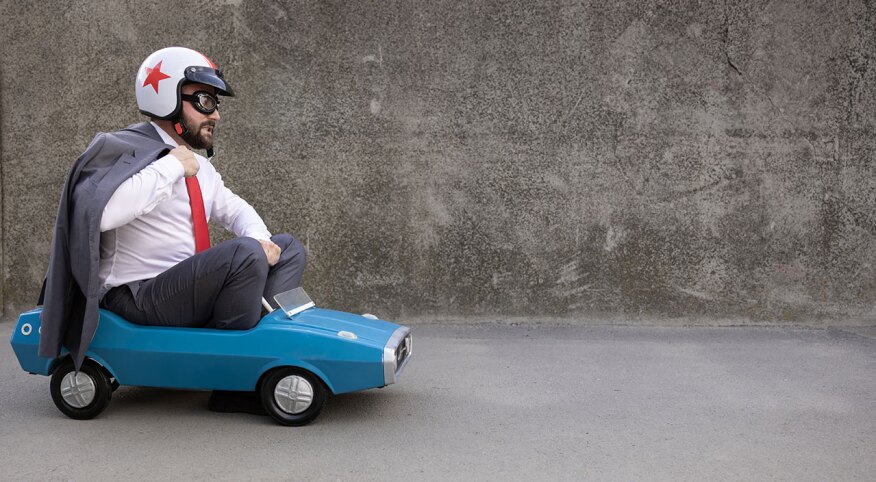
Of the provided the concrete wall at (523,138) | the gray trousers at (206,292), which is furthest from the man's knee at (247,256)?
the concrete wall at (523,138)

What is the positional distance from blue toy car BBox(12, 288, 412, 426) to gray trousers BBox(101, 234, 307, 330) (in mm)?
42

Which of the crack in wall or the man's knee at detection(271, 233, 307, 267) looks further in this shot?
the crack in wall

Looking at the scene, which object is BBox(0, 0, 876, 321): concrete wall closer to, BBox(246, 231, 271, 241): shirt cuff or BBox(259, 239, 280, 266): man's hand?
BBox(246, 231, 271, 241): shirt cuff

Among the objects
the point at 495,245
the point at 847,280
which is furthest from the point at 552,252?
the point at 847,280

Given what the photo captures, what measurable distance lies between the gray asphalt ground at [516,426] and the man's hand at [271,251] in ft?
1.75

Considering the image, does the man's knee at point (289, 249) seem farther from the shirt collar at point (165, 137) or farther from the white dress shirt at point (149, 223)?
the shirt collar at point (165, 137)

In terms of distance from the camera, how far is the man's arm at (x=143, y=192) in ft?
7.79

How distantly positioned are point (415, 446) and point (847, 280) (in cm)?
287

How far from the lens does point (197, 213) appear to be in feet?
8.77

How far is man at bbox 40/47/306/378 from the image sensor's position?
238 cm

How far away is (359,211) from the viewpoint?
4062 millimetres

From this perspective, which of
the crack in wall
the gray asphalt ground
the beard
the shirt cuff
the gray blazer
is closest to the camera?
the gray asphalt ground

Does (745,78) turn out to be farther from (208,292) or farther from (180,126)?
(208,292)

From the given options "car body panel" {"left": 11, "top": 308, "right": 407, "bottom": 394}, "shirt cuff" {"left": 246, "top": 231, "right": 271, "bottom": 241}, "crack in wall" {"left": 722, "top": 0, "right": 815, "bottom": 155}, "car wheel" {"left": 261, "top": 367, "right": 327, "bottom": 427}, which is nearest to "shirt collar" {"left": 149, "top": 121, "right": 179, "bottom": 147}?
"shirt cuff" {"left": 246, "top": 231, "right": 271, "bottom": 241}
